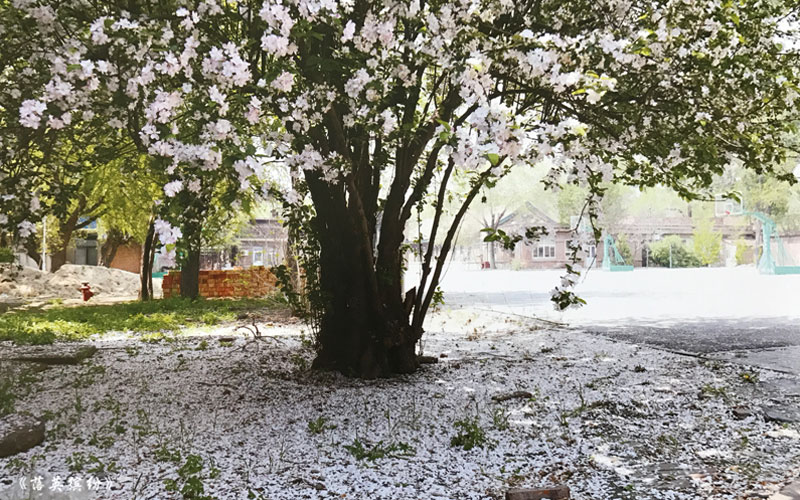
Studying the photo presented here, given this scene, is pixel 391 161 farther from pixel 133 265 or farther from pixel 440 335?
pixel 133 265

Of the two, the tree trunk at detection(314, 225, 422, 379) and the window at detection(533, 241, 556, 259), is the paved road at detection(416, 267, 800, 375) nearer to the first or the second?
the tree trunk at detection(314, 225, 422, 379)

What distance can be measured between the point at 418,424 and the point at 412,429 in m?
0.12

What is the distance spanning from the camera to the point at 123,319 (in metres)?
11.8

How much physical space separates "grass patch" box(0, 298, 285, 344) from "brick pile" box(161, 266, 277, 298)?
5.44 ft

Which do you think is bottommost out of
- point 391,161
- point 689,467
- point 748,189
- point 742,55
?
point 689,467

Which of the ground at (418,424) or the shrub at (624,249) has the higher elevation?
the shrub at (624,249)

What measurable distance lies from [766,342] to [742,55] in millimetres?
5626

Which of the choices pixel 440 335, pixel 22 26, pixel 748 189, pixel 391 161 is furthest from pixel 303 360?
pixel 748 189

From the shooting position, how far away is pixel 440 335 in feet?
32.1

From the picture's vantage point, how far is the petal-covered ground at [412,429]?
144 inches

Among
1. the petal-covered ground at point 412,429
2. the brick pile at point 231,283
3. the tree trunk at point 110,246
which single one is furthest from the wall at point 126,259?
the petal-covered ground at point 412,429

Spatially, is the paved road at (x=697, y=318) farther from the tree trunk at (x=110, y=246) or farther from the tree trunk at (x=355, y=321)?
the tree trunk at (x=110, y=246)

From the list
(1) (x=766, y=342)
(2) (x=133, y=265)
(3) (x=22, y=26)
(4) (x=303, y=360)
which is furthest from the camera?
(2) (x=133, y=265)

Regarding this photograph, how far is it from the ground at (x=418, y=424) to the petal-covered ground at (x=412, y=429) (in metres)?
0.02
